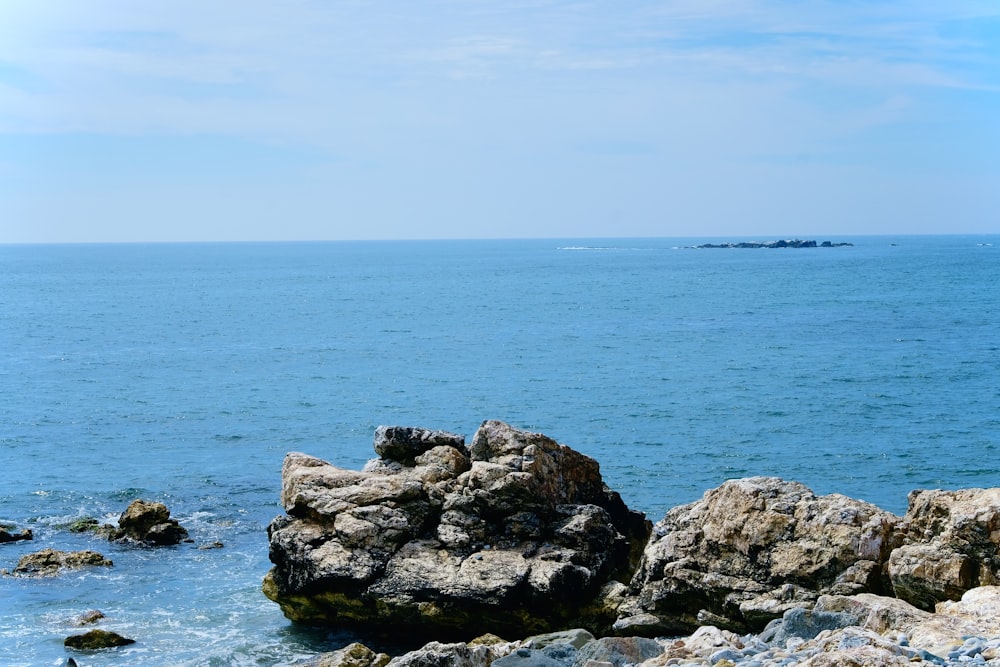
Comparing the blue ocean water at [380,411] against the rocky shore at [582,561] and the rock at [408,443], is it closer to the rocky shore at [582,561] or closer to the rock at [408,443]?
the rocky shore at [582,561]

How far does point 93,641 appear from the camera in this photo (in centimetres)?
2773

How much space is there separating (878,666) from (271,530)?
18.9 meters

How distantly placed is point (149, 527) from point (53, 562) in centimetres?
383

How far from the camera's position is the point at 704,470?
45.9m

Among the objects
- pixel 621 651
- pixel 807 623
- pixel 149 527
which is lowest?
pixel 149 527

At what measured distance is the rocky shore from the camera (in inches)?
773

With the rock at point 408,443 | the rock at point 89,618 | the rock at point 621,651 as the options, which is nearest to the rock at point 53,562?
the rock at point 89,618

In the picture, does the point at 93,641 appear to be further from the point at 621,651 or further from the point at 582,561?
the point at 621,651

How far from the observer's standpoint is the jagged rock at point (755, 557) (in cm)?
2233

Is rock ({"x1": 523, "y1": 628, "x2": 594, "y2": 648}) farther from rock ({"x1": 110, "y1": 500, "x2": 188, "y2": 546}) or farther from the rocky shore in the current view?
rock ({"x1": 110, "y1": 500, "x2": 188, "y2": 546})

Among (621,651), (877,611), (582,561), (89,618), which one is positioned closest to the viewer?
(877,611)

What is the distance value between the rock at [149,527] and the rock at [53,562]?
206cm

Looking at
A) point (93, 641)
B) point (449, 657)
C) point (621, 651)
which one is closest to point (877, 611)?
point (621, 651)

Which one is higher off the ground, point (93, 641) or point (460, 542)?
point (460, 542)
